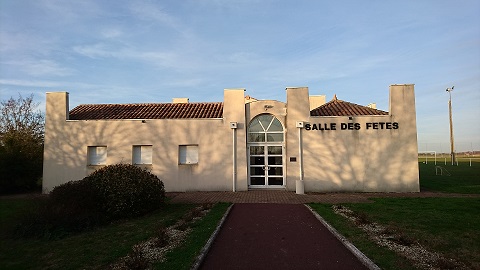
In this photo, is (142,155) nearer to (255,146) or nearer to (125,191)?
(255,146)

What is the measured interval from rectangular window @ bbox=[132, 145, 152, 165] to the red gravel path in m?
8.27

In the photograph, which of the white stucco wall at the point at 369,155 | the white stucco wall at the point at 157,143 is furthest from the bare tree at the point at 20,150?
the white stucco wall at the point at 369,155

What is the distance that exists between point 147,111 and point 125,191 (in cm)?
955

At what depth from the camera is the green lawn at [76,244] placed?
472cm

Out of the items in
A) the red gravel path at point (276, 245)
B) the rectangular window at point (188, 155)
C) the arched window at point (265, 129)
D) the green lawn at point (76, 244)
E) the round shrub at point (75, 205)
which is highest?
the arched window at point (265, 129)

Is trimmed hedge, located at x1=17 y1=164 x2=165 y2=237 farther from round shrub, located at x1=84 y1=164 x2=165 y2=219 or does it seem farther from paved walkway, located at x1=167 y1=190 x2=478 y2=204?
paved walkway, located at x1=167 y1=190 x2=478 y2=204

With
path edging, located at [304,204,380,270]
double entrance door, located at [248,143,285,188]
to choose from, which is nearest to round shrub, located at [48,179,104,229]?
path edging, located at [304,204,380,270]

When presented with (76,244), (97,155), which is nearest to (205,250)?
(76,244)

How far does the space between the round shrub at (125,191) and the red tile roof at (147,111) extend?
7.37 meters

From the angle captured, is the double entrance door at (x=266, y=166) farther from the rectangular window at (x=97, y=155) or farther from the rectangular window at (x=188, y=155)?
the rectangular window at (x=97, y=155)

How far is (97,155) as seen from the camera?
666 inches

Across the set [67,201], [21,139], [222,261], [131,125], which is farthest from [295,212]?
[21,139]

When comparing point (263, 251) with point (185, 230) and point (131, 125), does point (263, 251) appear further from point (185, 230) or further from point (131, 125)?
point (131, 125)

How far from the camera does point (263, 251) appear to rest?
637 cm
